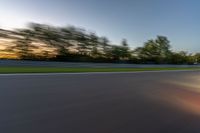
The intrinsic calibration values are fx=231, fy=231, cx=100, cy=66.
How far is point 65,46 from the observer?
36531mm

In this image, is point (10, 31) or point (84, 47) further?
point (84, 47)

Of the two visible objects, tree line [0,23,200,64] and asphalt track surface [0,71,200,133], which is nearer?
asphalt track surface [0,71,200,133]

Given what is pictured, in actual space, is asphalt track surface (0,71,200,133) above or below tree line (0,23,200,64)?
below

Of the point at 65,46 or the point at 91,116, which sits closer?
the point at 91,116

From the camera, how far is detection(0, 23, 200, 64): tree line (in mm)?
29312

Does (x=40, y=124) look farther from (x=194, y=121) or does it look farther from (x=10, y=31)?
(x=10, y=31)

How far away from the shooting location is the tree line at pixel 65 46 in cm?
2931

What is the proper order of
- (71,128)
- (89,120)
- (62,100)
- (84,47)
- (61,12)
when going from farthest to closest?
(84,47)
(61,12)
(62,100)
(89,120)
(71,128)

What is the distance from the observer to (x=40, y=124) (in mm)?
3766

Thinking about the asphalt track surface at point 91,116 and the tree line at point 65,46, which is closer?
the asphalt track surface at point 91,116

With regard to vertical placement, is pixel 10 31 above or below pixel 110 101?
above

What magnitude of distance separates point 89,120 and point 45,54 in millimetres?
28812

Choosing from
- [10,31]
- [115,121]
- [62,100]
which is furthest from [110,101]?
[10,31]

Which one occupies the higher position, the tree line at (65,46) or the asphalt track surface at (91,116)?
the tree line at (65,46)
